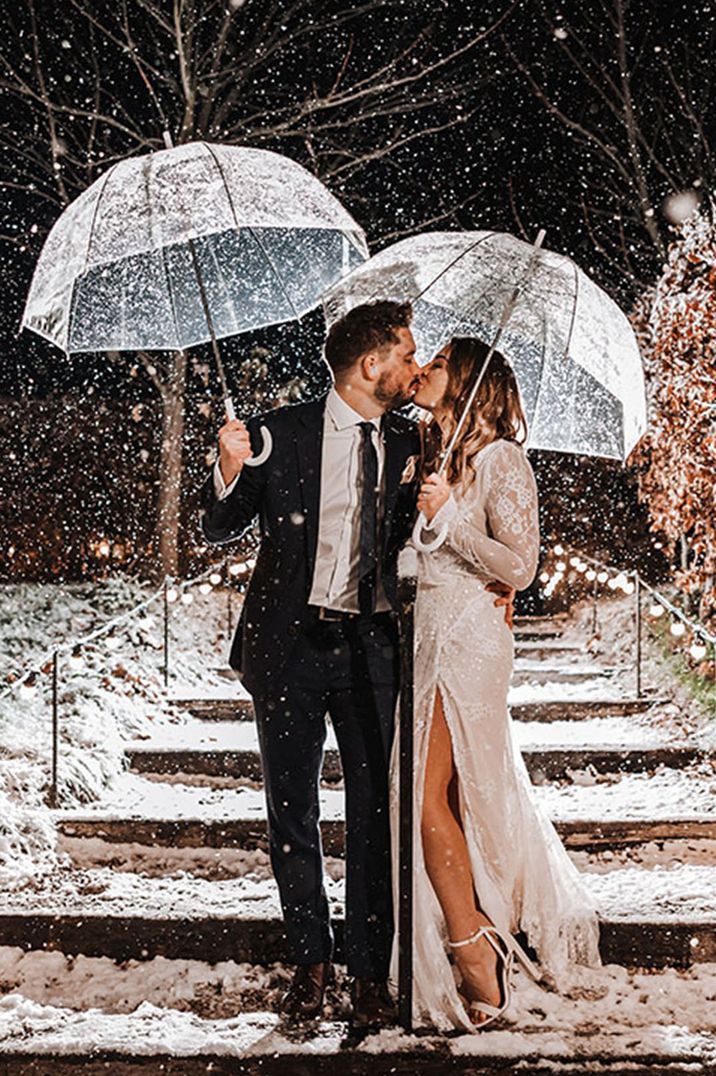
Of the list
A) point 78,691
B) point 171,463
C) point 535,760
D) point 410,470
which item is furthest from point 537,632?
point 410,470

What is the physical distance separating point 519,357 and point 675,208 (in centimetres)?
830

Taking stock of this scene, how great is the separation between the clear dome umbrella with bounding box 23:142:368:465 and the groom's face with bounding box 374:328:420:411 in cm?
40

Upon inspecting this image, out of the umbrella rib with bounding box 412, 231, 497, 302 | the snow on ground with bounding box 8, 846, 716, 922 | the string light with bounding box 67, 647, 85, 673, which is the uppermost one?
the umbrella rib with bounding box 412, 231, 497, 302

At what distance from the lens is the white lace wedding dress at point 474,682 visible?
3.84 metres

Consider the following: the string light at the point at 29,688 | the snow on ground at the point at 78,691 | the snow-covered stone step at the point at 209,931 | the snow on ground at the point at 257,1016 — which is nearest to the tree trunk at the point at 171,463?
the snow on ground at the point at 78,691

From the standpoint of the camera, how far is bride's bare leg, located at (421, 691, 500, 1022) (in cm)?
392

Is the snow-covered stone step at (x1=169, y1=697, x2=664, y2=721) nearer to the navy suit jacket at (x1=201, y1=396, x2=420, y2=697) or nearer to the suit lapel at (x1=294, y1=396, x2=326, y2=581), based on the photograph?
the navy suit jacket at (x1=201, y1=396, x2=420, y2=697)

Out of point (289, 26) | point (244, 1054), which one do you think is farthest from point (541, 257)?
point (289, 26)

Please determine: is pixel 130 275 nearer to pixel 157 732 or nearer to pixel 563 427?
pixel 563 427

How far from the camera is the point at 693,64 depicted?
39.5 feet

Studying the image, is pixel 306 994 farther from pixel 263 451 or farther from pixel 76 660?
pixel 76 660

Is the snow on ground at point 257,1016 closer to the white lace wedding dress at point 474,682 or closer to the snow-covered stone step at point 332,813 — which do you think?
the white lace wedding dress at point 474,682

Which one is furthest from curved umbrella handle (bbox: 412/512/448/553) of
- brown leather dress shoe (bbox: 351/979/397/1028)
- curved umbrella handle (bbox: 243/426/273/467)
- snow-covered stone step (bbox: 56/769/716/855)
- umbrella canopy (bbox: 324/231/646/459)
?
snow-covered stone step (bbox: 56/769/716/855)

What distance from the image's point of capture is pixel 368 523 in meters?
3.96
